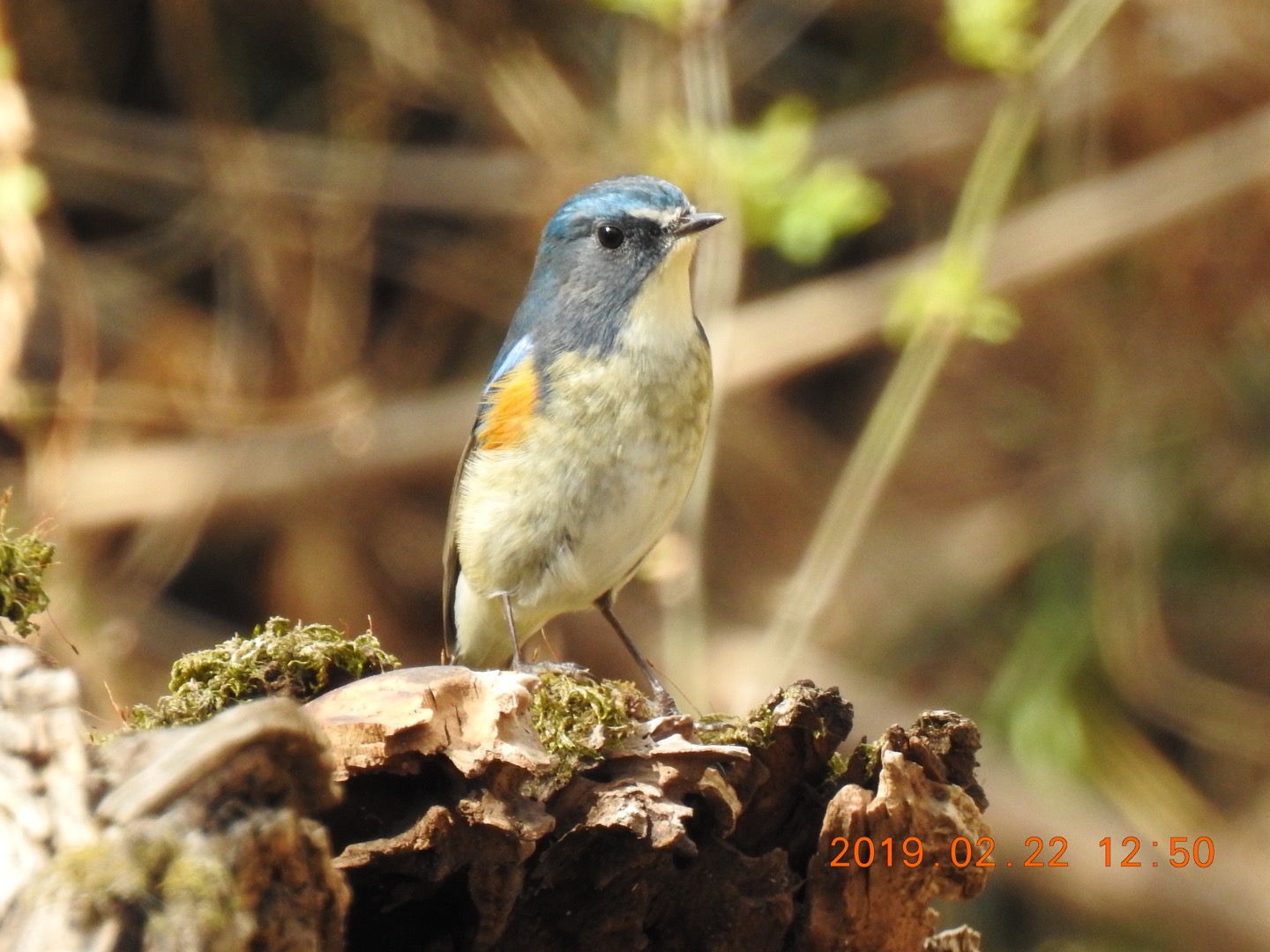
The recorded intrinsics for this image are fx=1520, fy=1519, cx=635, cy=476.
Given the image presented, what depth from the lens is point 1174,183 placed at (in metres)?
5.75

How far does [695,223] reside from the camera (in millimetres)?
3855

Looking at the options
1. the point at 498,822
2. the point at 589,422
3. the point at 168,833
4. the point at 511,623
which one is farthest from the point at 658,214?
the point at 168,833

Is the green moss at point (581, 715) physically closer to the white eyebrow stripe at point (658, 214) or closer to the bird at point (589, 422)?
the bird at point (589, 422)

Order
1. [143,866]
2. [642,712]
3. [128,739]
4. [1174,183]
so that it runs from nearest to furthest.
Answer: [143,866] → [128,739] → [642,712] → [1174,183]

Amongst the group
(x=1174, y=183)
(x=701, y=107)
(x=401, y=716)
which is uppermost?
(x=1174, y=183)

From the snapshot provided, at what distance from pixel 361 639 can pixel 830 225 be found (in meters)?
1.98

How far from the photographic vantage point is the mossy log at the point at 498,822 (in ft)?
6.04

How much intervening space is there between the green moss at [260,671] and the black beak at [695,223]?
1.54 m

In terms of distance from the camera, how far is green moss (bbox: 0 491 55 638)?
2670 millimetres

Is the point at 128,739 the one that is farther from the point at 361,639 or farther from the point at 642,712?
the point at 642,712

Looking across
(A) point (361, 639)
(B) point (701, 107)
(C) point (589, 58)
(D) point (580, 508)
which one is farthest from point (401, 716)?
(C) point (589, 58)
